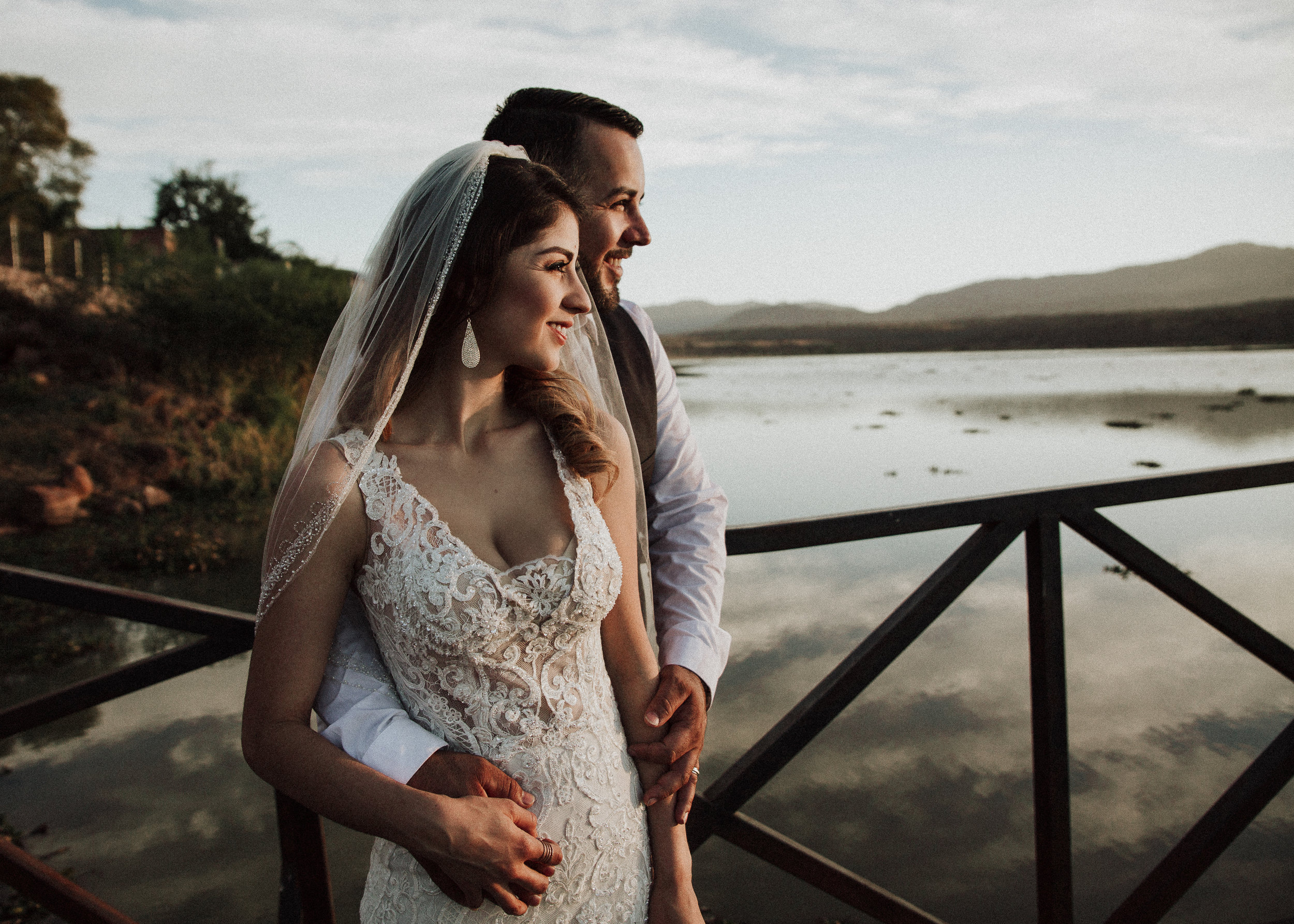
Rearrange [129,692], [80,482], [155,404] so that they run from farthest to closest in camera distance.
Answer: [155,404] < [80,482] < [129,692]

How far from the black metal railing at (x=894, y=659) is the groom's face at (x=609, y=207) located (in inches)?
24.9

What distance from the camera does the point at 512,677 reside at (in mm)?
1211

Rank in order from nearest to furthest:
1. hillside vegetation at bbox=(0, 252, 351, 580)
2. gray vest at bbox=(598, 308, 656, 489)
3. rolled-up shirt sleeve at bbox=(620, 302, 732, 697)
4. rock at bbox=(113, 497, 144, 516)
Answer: rolled-up shirt sleeve at bbox=(620, 302, 732, 697)
gray vest at bbox=(598, 308, 656, 489)
hillside vegetation at bbox=(0, 252, 351, 580)
rock at bbox=(113, 497, 144, 516)

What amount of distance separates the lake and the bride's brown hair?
6.54 ft

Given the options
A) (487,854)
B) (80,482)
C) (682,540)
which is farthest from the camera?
(80,482)

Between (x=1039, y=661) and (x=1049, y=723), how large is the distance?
0.51 ft

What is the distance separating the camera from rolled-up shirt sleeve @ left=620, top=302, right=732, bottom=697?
152cm

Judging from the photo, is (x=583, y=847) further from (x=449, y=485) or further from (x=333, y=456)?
(x=333, y=456)

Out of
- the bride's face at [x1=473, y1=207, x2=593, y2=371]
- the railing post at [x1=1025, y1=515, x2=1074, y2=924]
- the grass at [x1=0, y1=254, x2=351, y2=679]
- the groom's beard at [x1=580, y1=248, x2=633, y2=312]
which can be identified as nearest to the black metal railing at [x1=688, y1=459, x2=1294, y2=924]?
the railing post at [x1=1025, y1=515, x2=1074, y2=924]

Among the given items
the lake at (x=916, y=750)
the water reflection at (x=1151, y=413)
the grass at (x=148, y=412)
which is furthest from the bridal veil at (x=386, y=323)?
the water reflection at (x=1151, y=413)

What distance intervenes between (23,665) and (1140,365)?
53.5 metres

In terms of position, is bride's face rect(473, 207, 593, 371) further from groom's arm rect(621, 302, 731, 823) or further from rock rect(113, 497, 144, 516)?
rock rect(113, 497, 144, 516)

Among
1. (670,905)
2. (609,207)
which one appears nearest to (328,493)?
(670,905)

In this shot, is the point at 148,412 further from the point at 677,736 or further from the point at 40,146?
the point at 40,146
